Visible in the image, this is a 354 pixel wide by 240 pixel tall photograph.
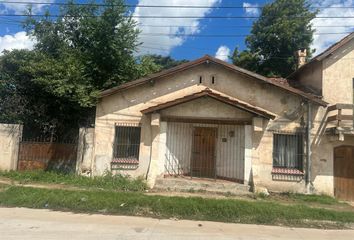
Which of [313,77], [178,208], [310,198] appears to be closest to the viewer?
[178,208]

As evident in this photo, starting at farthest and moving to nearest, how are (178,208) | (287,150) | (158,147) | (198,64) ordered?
(198,64)
(287,150)
(158,147)
(178,208)

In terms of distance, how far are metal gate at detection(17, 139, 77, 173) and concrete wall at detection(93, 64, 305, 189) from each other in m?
1.61

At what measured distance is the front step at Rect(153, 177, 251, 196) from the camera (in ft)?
42.2

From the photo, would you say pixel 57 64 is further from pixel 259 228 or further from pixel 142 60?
pixel 259 228

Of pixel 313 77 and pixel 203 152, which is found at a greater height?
pixel 313 77

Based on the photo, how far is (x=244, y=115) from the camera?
1393cm

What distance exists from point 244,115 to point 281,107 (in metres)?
1.75

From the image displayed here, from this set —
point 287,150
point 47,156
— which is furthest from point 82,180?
point 287,150

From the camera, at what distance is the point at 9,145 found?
14805 mm

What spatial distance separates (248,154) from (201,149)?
2185mm

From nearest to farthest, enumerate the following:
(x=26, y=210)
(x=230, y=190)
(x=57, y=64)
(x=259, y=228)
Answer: (x=259, y=228) < (x=26, y=210) < (x=230, y=190) < (x=57, y=64)

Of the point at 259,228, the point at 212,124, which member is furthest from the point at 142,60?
the point at 259,228

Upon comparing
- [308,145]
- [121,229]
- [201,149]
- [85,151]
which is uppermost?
[308,145]

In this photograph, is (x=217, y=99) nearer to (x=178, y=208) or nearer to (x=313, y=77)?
(x=313, y=77)
